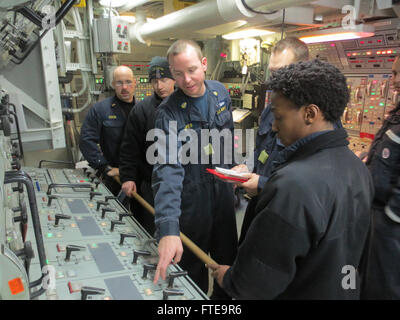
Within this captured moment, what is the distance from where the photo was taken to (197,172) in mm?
1896

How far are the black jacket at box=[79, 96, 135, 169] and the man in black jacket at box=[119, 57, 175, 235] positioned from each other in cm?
47

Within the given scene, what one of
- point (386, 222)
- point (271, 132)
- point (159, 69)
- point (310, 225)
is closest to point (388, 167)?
point (386, 222)

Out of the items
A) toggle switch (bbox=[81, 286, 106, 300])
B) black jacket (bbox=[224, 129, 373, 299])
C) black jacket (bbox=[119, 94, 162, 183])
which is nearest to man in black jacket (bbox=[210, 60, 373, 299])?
black jacket (bbox=[224, 129, 373, 299])

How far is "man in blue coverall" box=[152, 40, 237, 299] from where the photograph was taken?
5.46ft

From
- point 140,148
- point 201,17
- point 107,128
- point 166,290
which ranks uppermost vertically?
point 201,17

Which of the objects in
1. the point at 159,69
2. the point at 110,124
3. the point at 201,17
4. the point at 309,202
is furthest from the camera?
the point at 201,17

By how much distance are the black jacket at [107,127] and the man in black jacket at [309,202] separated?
215 cm

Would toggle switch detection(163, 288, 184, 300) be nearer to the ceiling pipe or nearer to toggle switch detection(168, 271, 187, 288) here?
toggle switch detection(168, 271, 187, 288)

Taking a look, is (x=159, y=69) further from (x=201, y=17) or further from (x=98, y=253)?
(x=98, y=253)

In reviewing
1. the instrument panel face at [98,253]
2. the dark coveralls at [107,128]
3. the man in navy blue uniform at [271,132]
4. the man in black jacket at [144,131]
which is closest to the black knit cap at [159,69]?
the man in black jacket at [144,131]

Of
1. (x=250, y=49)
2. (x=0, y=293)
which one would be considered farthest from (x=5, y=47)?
(x=250, y=49)

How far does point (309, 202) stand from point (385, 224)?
1323mm

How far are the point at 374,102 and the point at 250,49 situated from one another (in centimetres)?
204

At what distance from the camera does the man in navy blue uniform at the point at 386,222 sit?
1888 millimetres
